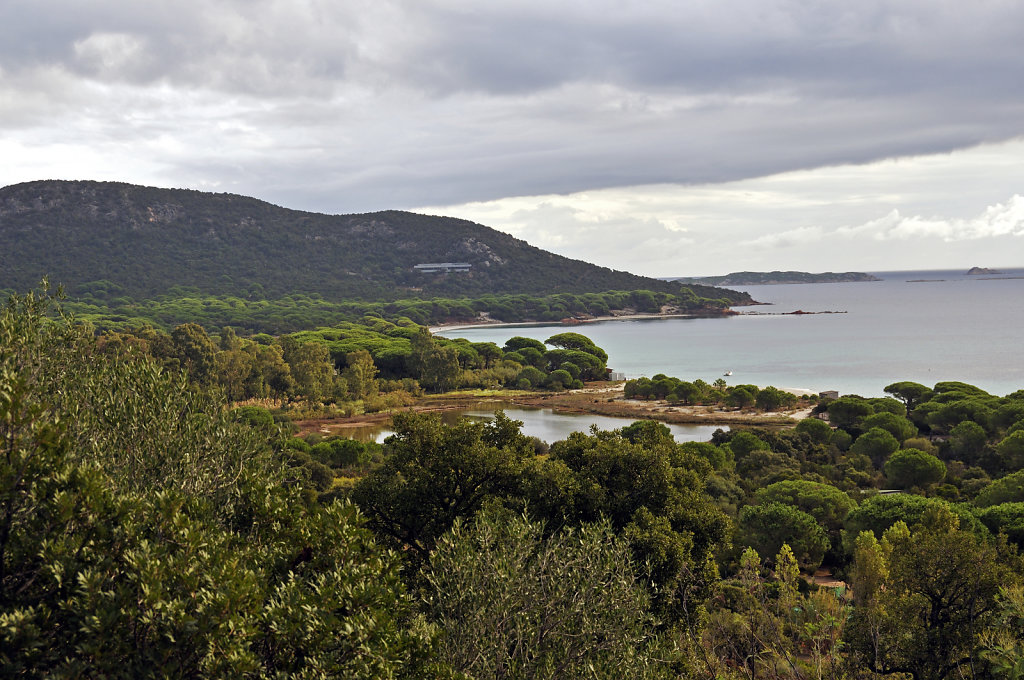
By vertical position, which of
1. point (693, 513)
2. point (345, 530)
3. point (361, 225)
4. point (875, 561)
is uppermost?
point (361, 225)

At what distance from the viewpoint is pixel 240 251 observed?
15912 cm

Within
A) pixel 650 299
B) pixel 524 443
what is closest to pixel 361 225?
pixel 650 299

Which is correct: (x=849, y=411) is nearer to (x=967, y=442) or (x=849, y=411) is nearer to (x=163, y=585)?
(x=967, y=442)

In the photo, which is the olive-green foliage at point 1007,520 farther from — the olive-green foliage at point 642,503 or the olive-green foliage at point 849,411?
the olive-green foliage at point 849,411

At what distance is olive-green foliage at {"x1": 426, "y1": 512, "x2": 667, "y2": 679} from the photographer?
25.9ft

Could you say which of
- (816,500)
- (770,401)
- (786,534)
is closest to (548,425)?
(770,401)

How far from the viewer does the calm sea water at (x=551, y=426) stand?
140 ft

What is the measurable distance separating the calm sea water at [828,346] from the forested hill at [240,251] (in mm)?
Result: 42645

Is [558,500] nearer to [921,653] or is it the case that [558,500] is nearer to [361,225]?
[921,653]

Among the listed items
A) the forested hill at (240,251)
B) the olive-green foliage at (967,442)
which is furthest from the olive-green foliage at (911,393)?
the forested hill at (240,251)

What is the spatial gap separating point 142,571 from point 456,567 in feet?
13.3

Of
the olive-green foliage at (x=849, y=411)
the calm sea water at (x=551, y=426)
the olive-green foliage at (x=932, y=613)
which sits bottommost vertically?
the calm sea water at (x=551, y=426)

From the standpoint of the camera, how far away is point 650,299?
16000 centimetres

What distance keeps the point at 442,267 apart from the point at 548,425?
134338mm
